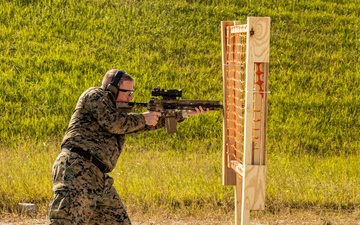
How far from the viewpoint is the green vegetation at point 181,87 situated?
423 inches

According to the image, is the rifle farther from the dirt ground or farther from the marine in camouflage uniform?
the dirt ground

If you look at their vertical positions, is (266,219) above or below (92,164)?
below

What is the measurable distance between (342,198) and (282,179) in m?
0.92

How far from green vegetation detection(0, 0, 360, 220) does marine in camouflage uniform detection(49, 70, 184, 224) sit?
→ 279 cm

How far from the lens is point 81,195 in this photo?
7117mm

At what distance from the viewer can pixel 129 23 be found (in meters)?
21.7

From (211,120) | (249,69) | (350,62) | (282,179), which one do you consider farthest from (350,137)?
(249,69)

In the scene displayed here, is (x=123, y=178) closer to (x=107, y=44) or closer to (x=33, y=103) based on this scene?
(x=33, y=103)

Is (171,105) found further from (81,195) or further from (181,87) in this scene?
(181,87)

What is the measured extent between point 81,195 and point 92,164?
1.03 ft

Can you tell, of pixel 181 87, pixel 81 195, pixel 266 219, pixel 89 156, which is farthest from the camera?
pixel 181 87

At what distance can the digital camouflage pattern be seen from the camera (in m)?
7.11

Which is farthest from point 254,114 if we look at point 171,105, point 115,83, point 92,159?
point 92,159

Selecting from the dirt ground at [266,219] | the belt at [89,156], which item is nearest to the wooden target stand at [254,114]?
the belt at [89,156]
